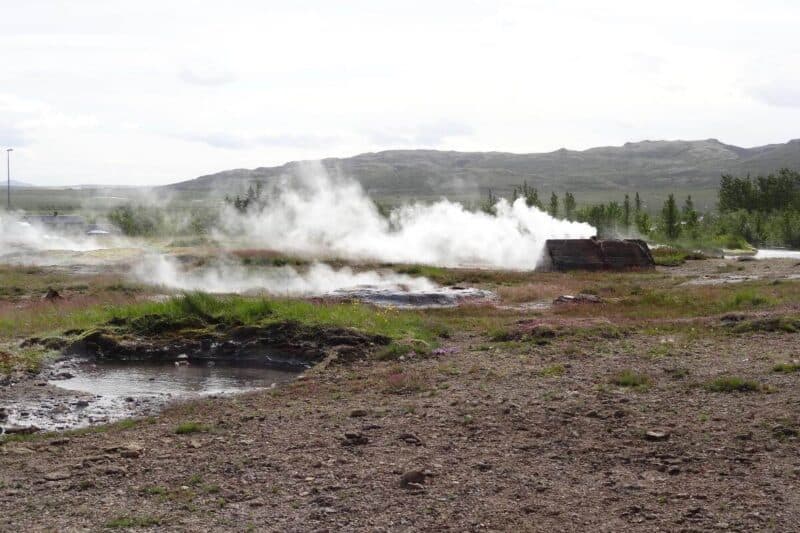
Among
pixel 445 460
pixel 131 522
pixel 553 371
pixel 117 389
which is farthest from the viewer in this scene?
pixel 117 389

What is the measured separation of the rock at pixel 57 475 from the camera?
10.6 meters

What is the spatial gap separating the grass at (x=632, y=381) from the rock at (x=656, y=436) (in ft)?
9.75

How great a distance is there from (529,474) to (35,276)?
38.4 m

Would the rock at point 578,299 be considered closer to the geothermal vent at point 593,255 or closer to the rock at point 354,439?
the geothermal vent at point 593,255

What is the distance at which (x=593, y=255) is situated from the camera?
46.5 m

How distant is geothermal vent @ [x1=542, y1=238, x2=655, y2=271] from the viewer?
46094 millimetres

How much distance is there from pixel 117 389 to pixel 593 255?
109 feet

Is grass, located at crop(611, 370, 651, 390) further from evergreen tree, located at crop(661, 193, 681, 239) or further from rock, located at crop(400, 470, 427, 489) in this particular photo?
evergreen tree, located at crop(661, 193, 681, 239)

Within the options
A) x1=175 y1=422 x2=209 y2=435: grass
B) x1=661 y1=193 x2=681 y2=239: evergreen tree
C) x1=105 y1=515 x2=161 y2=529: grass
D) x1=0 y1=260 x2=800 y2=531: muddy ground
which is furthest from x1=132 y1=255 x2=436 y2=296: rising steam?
x1=661 y1=193 x2=681 y2=239: evergreen tree

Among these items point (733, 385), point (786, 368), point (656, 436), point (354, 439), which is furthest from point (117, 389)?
point (786, 368)

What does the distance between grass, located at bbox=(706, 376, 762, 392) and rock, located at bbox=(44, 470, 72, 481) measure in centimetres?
972

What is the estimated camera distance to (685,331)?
2127cm

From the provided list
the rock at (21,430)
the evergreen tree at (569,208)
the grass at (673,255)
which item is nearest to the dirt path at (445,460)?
the rock at (21,430)

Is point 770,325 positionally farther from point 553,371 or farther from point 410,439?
point 410,439
